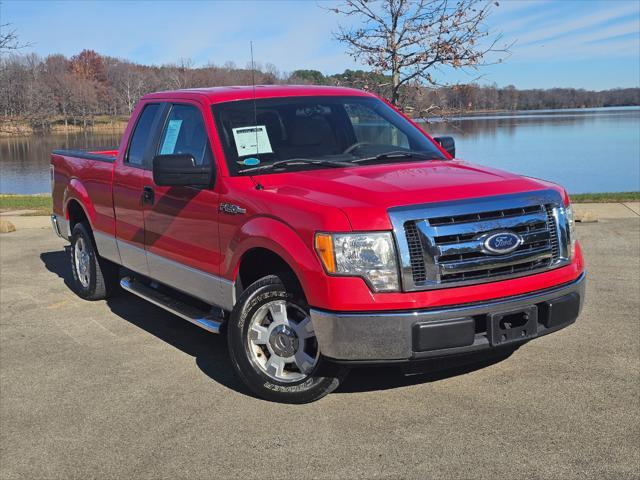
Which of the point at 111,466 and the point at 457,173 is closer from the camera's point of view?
the point at 111,466

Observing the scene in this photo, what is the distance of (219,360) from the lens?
5234 millimetres

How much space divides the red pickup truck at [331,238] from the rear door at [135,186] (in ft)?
0.10

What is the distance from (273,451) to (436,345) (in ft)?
3.36

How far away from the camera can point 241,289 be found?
182 inches

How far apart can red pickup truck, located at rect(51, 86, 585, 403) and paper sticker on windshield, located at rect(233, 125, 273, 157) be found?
1 centimetres

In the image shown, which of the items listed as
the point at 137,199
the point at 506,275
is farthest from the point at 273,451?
the point at 137,199

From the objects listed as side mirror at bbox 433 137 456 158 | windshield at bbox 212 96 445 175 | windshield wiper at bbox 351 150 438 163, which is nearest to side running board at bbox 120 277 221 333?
windshield at bbox 212 96 445 175

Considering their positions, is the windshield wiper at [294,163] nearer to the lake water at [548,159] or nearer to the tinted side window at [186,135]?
the tinted side window at [186,135]

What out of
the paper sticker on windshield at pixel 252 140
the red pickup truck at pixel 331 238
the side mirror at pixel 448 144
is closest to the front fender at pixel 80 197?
the red pickup truck at pixel 331 238

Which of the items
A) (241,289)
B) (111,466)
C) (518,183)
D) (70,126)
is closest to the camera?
(111,466)

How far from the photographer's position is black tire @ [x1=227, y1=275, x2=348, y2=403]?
13.6 feet

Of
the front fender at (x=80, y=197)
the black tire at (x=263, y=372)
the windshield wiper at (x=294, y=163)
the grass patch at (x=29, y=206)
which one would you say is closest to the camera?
the black tire at (x=263, y=372)

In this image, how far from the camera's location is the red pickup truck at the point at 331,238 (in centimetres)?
377

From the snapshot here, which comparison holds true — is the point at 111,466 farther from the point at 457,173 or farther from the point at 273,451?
the point at 457,173
